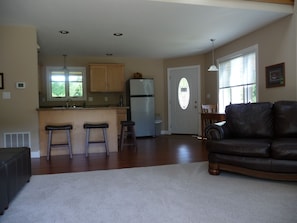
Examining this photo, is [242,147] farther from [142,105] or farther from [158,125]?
[158,125]

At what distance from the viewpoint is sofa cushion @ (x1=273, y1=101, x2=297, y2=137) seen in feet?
10.5

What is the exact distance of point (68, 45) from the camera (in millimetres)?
5664

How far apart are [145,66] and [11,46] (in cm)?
398

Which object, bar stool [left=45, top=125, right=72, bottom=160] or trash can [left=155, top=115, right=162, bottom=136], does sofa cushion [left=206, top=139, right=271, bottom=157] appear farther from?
trash can [left=155, top=115, right=162, bottom=136]

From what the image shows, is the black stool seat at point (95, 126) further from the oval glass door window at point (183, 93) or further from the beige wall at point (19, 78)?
the oval glass door window at point (183, 93)

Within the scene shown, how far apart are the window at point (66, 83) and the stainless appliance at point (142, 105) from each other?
4.72ft

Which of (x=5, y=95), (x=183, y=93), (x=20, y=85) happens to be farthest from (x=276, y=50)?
(x=5, y=95)

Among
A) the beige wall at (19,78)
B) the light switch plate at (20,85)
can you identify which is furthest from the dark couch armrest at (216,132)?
the light switch plate at (20,85)

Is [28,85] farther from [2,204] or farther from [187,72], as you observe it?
[187,72]

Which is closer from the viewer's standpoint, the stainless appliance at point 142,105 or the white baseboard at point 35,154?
the white baseboard at point 35,154

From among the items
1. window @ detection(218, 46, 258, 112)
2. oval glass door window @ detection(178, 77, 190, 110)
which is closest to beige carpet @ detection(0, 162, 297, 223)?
window @ detection(218, 46, 258, 112)

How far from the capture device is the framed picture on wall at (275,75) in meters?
4.24

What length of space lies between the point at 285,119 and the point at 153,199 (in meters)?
2.17

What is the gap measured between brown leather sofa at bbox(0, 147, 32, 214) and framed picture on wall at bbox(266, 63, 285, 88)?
4.15 meters
